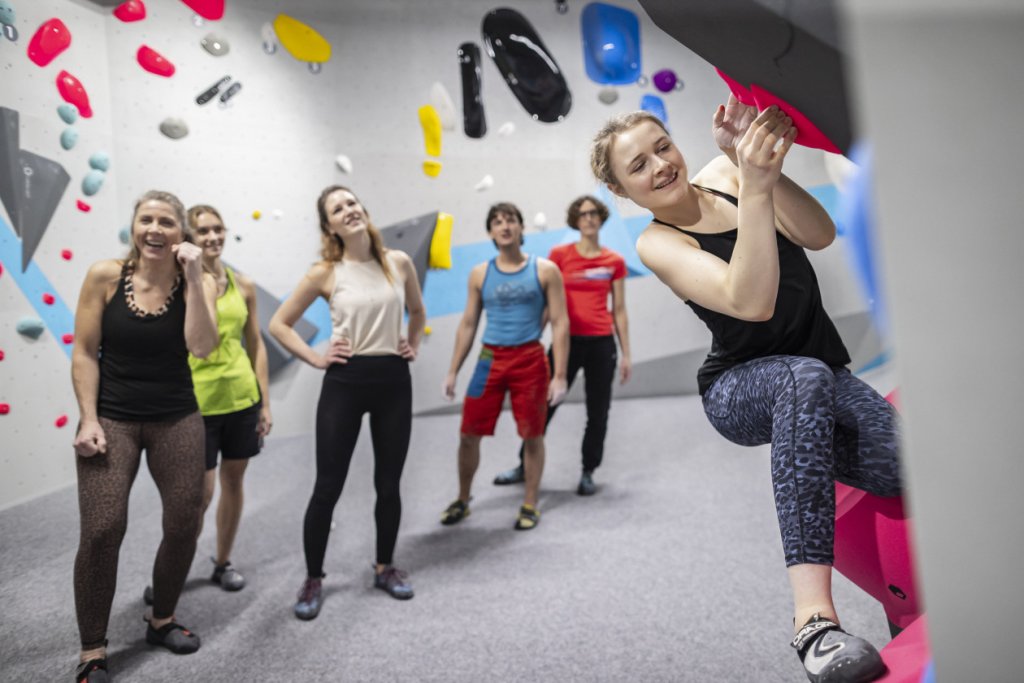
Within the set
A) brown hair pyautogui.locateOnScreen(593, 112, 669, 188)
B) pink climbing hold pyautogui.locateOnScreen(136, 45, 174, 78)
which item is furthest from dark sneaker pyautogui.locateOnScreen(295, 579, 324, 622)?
pink climbing hold pyautogui.locateOnScreen(136, 45, 174, 78)

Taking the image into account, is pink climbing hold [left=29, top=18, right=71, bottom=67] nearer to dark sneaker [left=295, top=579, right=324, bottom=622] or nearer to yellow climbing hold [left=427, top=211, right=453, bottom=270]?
dark sneaker [left=295, top=579, right=324, bottom=622]

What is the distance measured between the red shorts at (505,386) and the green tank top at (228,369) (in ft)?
2.94

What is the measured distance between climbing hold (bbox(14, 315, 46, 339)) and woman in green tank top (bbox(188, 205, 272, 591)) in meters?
0.49

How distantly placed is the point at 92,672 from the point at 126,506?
0.46 metres

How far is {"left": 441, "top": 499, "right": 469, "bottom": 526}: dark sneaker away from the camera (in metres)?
3.21

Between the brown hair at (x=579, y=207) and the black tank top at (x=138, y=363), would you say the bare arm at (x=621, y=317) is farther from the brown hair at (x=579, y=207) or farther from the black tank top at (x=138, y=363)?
the black tank top at (x=138, y=363)

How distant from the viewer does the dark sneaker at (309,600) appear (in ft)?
7.71

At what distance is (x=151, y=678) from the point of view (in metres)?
2.01

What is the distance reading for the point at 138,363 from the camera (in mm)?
→ 2002

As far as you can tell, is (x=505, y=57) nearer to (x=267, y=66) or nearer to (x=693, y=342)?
(x=267, y=66)

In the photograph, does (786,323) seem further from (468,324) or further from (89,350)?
(468,324)

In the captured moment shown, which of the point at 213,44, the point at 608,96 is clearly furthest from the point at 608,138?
the point at 608,96

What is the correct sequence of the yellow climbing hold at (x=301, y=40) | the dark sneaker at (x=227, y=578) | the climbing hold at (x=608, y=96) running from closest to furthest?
the dark sneaker at (x=227, y=578) → the yellow climbing hold at (x=301, y=40) → the climbing hold at (x=608, y=96)

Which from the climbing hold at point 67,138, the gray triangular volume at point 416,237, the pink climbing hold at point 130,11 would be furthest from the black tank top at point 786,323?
the gray triangular volume at point 416,237
